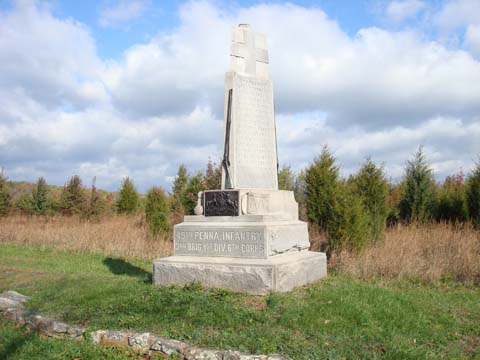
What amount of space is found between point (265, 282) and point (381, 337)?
6.08 ft

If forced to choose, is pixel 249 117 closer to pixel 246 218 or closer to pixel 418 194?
pixel 246 218

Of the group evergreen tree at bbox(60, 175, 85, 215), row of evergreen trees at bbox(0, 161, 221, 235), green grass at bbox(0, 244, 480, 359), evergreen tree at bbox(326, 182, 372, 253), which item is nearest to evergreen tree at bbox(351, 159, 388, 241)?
evergreen tree at bbox(326, 182, 372, 253)

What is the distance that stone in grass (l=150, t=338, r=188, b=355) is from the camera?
14.3ft

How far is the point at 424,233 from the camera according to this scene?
11609 mm

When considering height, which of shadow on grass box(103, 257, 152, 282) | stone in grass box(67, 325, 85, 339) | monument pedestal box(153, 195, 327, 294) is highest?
monument pedestal box(153, 195, 327, 294)

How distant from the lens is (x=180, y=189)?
18984 millimetres

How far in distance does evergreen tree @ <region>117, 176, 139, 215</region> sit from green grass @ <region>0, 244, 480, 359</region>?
50.5ft

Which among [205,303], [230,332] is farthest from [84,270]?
[230,332]

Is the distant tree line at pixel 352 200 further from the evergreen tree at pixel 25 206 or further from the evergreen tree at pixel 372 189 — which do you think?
the evergreen tree at pixel 25 206

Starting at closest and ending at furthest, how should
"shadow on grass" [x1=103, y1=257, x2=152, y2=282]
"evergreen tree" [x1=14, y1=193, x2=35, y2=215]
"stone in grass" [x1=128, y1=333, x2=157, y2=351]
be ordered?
"stone in grass" [x1=128, y1=333, x2=157, y2=351], "shadow on grass" [x1=103, y1=257, x2=152, y2=282], "evergreen tree" [x1=14, y1=193, x2=35, y2=215]

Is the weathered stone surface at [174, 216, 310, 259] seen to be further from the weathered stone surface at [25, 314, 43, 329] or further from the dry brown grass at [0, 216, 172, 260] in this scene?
the dry brown grass at [0, 216, 172, 260]

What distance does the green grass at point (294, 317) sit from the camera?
14.2 ft

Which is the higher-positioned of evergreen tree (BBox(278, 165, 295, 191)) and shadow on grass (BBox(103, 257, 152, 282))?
evergreen tree (BBox(278, 165, 295, 191))

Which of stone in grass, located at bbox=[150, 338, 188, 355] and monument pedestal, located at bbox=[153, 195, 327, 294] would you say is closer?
stone in grass, located at bbox=[150, 338, 188, 355]
